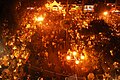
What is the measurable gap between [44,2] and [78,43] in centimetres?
205

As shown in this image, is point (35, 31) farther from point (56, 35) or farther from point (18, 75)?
point (18, 75)

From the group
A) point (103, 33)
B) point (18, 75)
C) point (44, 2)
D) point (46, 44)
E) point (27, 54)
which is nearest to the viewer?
point (18, 75)

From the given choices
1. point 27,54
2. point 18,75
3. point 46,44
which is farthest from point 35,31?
point 18,75

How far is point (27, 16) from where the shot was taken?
7910mm

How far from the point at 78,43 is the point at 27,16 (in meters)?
1.98

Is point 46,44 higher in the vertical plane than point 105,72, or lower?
higher

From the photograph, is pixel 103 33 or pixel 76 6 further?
pixel 76 6

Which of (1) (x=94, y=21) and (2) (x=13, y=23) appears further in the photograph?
(1) (x=94, y=21)

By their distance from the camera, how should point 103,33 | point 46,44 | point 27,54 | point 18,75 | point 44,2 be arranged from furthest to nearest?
point 44,2, point 103,33, point 46,44, point 27,54, point 18,75

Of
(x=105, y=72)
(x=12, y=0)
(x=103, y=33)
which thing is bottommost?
(x=105, y=72)

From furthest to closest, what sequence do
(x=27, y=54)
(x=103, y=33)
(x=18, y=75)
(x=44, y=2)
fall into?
(x=44, y=2)
(x=103, y=33)
(x=27, y=54)
(x=18, y=75)

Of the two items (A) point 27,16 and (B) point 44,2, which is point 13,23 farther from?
(B) point 44,2

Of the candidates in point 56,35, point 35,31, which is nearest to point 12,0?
point 35,31

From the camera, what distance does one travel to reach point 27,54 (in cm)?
661
